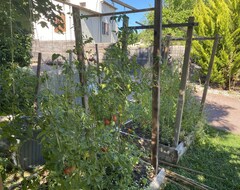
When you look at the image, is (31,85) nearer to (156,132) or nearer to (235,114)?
(156,132)

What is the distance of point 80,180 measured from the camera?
1214mm

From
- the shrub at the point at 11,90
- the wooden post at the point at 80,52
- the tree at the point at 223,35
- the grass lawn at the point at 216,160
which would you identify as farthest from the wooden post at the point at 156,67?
the tree at the point at 223,35

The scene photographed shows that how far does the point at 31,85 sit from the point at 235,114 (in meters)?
5.07

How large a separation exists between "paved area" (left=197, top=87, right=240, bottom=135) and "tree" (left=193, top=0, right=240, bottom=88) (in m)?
0.71

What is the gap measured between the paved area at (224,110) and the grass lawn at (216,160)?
0.65 meters

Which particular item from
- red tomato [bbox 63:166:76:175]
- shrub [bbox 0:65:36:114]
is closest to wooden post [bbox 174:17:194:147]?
shrub [bbox 0:65:36:114]

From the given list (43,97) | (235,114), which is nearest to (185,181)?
(43,97)

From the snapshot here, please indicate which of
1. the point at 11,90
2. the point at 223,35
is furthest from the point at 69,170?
the point at 223,35

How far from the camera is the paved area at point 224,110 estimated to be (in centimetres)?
447

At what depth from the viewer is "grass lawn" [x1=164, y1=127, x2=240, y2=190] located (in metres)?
2.50

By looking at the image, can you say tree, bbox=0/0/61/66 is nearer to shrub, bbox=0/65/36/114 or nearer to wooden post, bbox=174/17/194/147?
shrub, bbox=0/65/36/114

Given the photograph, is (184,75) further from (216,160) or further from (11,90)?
(11,90)

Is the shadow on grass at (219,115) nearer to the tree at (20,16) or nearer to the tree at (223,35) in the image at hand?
the tree at (223,35)

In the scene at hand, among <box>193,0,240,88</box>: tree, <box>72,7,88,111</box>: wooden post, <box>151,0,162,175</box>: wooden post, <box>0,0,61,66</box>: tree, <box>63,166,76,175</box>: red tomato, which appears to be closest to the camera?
<box>63,166,76,175</box>: red tomato
